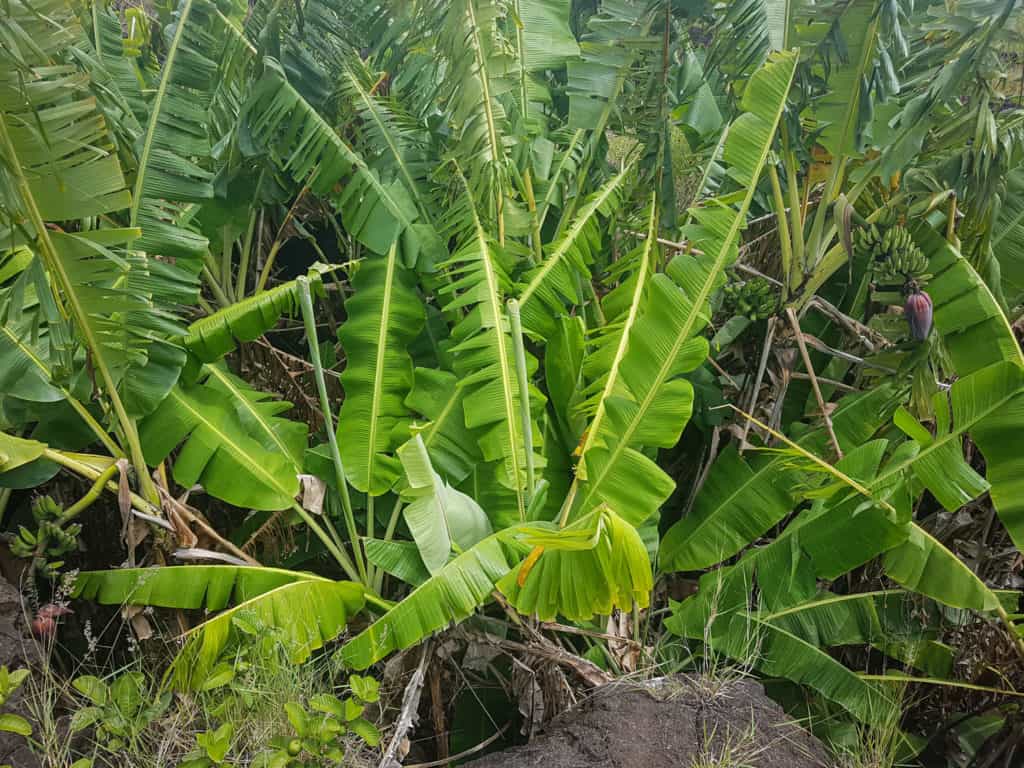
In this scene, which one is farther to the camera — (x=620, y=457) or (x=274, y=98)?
(x=274, y=98)

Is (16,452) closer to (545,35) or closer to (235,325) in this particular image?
(235,325)

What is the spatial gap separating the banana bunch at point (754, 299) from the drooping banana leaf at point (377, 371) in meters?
1.45

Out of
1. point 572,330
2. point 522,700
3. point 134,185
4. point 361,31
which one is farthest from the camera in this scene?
point 361,31

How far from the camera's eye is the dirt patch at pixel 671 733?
2.39 meters

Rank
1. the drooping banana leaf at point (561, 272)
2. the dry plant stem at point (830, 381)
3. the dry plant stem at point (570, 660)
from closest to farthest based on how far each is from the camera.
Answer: the dry plant stem at point (570, 660) → the drooping banana leaf at point (561, 272) → the dry plant stem at point (830, 381)

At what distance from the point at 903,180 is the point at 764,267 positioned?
116cm

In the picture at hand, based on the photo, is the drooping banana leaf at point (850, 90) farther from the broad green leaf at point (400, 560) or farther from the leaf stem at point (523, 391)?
the broad green leaf at point (400, 560)

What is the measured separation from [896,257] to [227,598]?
114 inches

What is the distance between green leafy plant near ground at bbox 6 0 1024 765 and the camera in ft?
8.73

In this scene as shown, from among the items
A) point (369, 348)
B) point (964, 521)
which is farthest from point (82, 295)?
point (964, 521)

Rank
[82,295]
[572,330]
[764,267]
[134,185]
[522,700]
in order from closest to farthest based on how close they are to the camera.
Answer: [82,295], [522,700], [134,185], [572,330], [764,267]

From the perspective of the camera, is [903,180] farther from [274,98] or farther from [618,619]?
[274,98]

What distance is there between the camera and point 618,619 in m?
3.28

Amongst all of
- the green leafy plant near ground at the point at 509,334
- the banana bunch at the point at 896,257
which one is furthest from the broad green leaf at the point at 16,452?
the banana bunch at the point at 896,257
